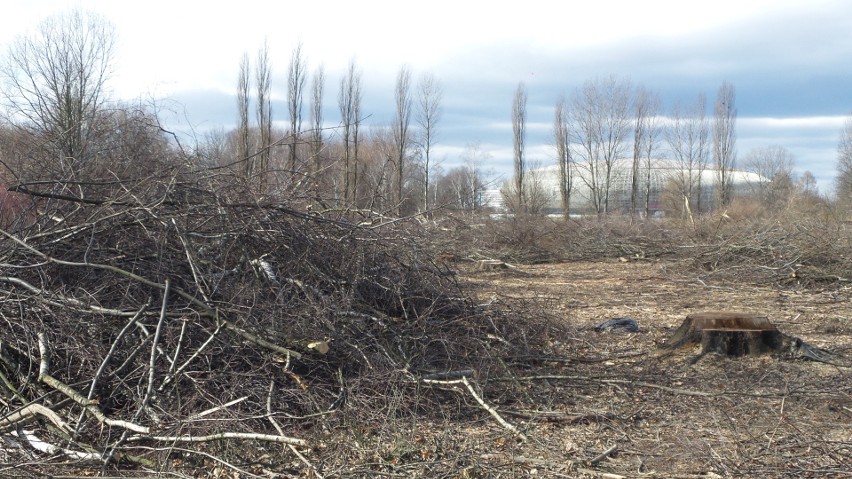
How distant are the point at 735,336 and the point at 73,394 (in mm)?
4545

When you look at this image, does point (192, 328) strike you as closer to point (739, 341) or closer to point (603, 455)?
point (603, 455)

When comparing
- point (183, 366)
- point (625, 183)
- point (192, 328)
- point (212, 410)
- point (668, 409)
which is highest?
point (625, 183)

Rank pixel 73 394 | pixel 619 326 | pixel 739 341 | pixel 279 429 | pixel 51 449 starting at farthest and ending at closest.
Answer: pixel 619 326, pixel 739 341, pixel 73 394, pixel 279 429, pixel 51 449

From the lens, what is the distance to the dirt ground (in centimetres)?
345

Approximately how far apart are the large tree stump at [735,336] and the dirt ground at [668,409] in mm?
93

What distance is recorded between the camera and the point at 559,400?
4.49 meters

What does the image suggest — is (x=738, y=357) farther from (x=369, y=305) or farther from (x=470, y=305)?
(x=369, y=305)

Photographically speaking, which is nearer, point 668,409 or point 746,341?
point 668,409

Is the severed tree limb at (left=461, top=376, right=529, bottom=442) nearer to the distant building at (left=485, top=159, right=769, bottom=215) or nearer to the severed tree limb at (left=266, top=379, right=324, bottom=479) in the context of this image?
the severed tree limb at (left=266, top=379, right=324, bottom=479)

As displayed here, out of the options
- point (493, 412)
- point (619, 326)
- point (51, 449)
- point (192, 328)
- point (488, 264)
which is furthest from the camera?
point (488, 264)

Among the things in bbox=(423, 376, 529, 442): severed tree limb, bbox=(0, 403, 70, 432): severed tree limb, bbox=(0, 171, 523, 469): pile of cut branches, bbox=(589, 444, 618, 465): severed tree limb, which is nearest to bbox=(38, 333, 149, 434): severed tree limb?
bbox=(0, 171, 523, 469): pile of cut branches

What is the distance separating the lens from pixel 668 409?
436 centimetres

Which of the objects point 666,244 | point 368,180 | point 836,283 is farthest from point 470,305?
point 666,244

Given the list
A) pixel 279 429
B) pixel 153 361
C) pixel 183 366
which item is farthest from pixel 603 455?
pixel 153 361
